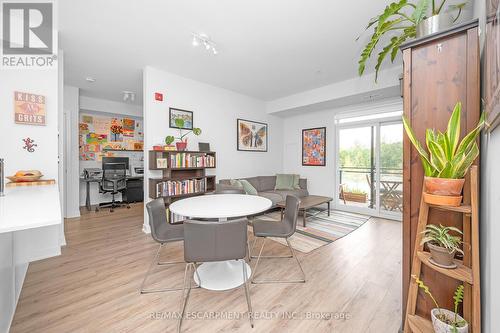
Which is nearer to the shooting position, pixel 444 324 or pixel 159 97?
pixel 444 324

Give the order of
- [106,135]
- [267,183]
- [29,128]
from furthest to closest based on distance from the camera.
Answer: [106,135] < [267,183] < [29,128]

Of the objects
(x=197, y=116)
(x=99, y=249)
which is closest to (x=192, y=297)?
(x=99, y=249)

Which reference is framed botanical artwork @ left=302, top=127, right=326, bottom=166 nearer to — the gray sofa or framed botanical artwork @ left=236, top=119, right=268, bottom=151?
the gray sofa

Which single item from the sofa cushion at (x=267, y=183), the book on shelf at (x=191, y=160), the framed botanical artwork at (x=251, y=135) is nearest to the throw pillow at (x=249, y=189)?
the book on shelf at (x=191, y=160)

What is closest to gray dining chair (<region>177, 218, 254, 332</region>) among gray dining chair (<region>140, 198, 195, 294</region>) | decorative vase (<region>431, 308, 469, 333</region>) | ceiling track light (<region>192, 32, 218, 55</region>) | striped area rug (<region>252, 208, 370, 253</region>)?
gray dining chair (<region>140, 198, 195, 294</region>)

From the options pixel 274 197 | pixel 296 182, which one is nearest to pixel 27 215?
pixel 274 197

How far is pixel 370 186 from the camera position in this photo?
4652 mm

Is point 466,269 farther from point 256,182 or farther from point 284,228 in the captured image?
point 256,182

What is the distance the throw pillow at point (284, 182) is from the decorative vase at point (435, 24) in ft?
13.5

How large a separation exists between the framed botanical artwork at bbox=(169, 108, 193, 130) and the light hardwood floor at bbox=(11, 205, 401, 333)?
211 centimetres

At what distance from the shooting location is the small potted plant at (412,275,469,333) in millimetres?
1023

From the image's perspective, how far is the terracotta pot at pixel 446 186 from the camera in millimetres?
1038

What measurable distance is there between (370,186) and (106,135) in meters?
6.86

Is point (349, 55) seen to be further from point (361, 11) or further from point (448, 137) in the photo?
point (448, 137)
